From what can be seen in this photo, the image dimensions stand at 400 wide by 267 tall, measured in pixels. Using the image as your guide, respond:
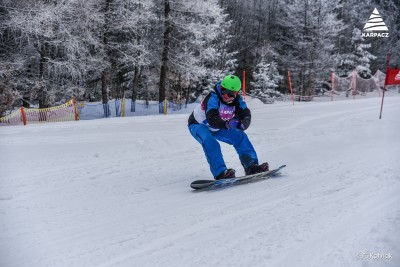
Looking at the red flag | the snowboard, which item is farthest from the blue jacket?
the red flag

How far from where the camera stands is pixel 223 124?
17.4 ft

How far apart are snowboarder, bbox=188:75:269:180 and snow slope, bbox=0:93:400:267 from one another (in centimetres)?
46

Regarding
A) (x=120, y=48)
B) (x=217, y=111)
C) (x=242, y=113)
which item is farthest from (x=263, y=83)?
(x=217, y=111)

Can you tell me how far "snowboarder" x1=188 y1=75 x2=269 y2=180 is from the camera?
17.5 feet

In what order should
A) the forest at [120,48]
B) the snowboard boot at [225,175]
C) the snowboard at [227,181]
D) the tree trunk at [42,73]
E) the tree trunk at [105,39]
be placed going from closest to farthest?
the snowboard at [227,181]
the snowboard boot at [225,175]
the forest at [120,48]
the tree trunk at [42,73]
the tree trunk at [105,39]

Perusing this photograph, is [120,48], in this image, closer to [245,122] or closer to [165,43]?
[165,43]

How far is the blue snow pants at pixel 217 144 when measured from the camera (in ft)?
17.9

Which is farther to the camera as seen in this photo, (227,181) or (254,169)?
(254,169)

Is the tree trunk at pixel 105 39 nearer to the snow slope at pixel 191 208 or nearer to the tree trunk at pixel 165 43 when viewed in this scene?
the tree trunk at pixel 165 43

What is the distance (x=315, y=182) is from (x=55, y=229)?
11.1 ft

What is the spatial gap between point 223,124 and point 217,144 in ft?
1.16

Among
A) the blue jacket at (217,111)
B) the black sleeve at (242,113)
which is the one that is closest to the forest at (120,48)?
the blue jacket at (217,111)

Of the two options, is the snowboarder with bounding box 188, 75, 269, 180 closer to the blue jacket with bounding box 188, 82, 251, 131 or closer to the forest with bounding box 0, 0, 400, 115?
the blue jacket with bounding box 188, 82, 251, 131

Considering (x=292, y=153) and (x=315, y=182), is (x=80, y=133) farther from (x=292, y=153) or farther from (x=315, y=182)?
(x=315, y=182)
